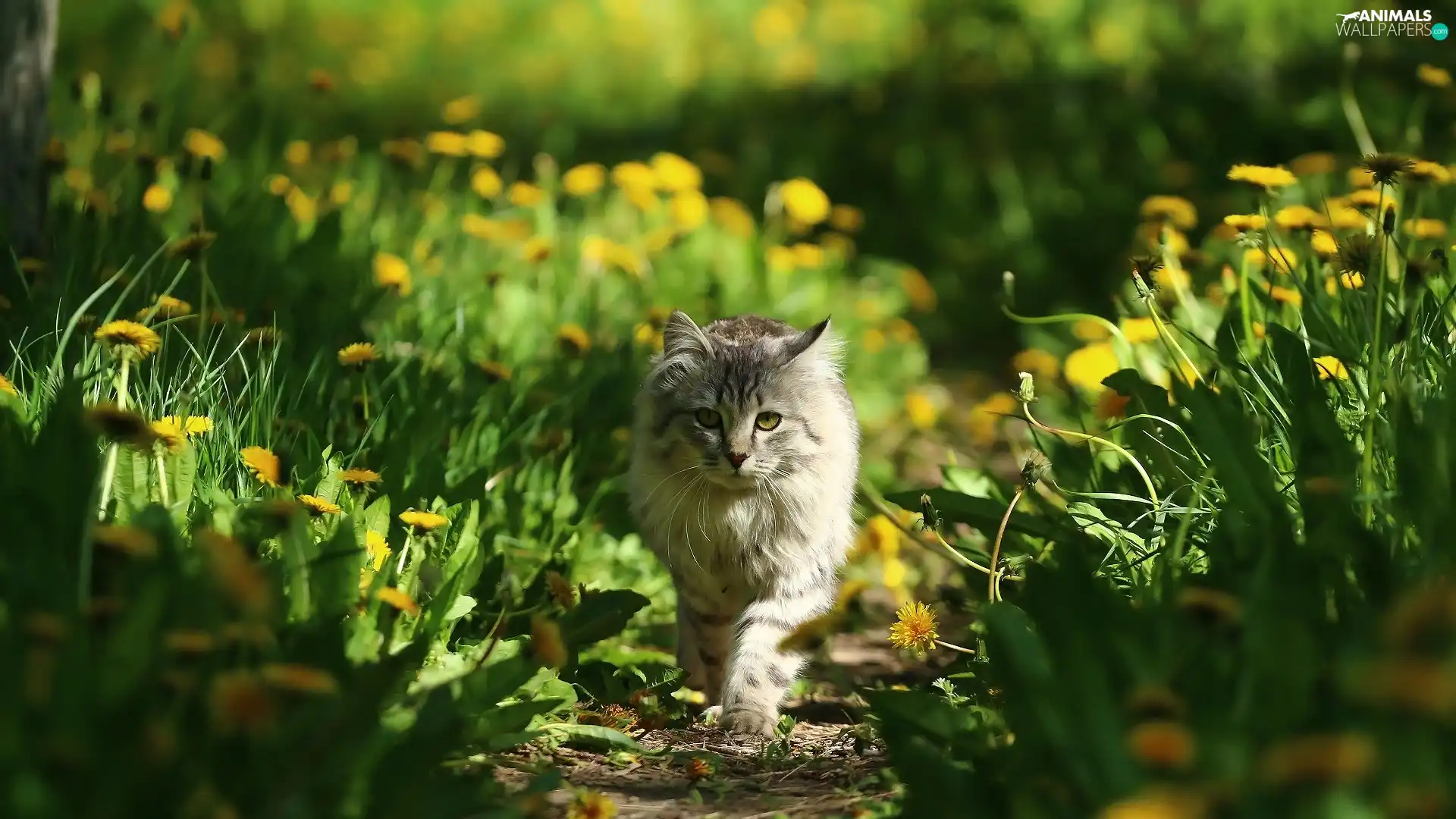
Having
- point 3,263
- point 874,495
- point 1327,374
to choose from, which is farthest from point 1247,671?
point 3,263

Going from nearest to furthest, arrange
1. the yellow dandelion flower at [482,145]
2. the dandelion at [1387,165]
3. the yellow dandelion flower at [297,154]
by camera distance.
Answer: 1. the dandelion at [1387,165]
2. the yellow dandelion flower at [482,145]
3. the yellow dandelion flower at [297,154]

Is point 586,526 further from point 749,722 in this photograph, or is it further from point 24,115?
point 24,115

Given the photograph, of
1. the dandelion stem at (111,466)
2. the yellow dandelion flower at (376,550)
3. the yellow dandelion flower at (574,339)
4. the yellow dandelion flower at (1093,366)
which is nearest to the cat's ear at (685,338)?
the yellow dandelion flower at (574,339)

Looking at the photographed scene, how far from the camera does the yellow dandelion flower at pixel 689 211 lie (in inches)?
251

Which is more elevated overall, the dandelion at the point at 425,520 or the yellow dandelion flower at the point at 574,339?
the yellow dandelion flower at the point at 574,339

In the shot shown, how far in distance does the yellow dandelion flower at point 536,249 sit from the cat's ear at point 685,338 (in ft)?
4.59

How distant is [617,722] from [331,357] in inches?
63.0

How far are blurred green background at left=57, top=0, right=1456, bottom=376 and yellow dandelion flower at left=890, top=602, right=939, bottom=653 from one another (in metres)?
3.98

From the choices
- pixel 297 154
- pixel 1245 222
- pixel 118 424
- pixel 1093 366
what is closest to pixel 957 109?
pixel 297 154

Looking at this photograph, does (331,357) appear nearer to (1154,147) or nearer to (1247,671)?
(1247,671)

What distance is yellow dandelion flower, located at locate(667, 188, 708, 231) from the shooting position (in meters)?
6.37

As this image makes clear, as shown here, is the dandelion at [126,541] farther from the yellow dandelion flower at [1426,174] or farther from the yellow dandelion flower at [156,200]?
the yellow dandelion flower at [1426,174]

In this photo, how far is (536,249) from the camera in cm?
543

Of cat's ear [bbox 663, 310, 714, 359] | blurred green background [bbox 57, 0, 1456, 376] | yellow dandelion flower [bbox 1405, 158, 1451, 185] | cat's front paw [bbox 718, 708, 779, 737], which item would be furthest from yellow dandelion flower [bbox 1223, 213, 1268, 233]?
blurred green background [bbox 57, 0, 1456, 376]
